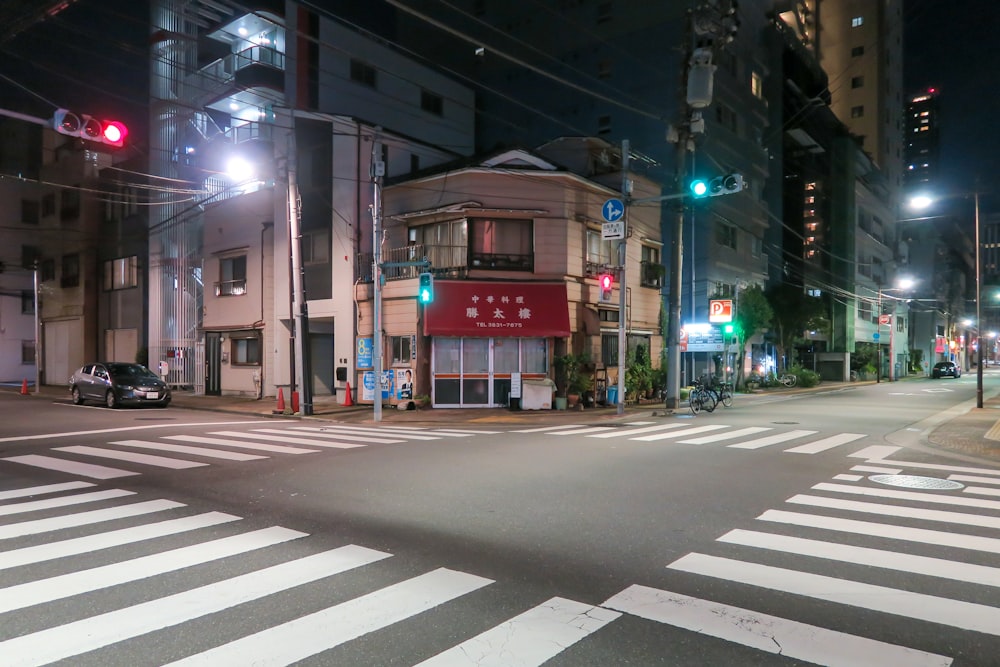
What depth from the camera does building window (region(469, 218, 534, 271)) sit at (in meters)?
22.5

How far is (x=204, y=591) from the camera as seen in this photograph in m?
4.78

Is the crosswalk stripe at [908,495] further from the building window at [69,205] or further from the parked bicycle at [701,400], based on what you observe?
the building window at [69,205]

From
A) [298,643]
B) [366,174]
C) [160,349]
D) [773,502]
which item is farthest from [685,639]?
[160,349]

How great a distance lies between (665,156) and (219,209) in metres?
25.0

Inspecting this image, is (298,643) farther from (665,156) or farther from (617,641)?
(665,156)

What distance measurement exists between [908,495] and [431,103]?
32.6m

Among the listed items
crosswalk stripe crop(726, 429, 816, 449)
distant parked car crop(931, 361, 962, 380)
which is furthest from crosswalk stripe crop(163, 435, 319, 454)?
distant parked car crop(931, 361, 962, 380)

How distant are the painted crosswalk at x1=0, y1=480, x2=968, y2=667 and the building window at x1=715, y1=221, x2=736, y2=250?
31432 mm

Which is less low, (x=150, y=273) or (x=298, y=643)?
(x=150, y=273)

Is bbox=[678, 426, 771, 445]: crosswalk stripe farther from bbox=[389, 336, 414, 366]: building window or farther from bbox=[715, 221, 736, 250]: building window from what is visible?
bbox=[715, 221, 736, 250]: building window

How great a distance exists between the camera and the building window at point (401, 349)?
2254 cm

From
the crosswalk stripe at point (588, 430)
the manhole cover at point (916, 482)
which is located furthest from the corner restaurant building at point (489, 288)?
the manhole cover at point (916, 482)

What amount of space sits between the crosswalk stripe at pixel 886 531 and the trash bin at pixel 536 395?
1430 cm

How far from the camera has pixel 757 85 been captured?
42125 millimetres
